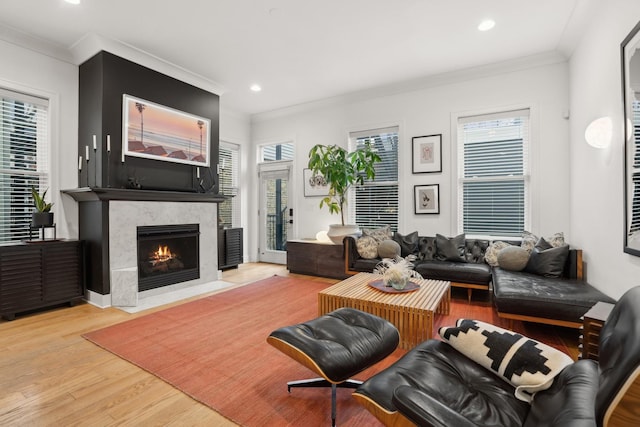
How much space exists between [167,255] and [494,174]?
4.82 metres

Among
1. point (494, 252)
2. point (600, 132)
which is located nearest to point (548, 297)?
point (494, 252)

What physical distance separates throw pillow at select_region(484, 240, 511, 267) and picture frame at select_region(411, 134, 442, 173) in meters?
1.38

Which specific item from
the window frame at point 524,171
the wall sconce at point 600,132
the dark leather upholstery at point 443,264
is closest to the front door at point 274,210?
the dark leather upholstery at point 443,264

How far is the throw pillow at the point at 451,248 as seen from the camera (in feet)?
13.6

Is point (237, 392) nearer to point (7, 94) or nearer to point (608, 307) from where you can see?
point (608, 307)

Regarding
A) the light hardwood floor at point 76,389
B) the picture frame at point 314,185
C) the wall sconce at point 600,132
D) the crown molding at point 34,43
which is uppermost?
the crown molding at point 34,43

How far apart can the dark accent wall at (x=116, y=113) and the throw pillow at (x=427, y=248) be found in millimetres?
3544

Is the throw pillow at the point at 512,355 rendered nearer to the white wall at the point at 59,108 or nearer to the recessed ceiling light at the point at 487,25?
the recessed ceiling light at the point at 487,25

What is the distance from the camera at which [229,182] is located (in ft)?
21.2

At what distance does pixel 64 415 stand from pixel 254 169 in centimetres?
545

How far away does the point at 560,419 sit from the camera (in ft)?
3.06

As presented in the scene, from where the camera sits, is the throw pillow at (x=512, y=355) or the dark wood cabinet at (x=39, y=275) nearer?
the throw pillow at (x=512, y=355)

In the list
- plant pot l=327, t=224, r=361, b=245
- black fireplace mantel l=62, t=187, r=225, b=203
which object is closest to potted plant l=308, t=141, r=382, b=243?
plant pot l=327, t=224, r=361, b=245

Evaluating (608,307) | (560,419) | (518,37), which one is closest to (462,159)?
(518,37)
